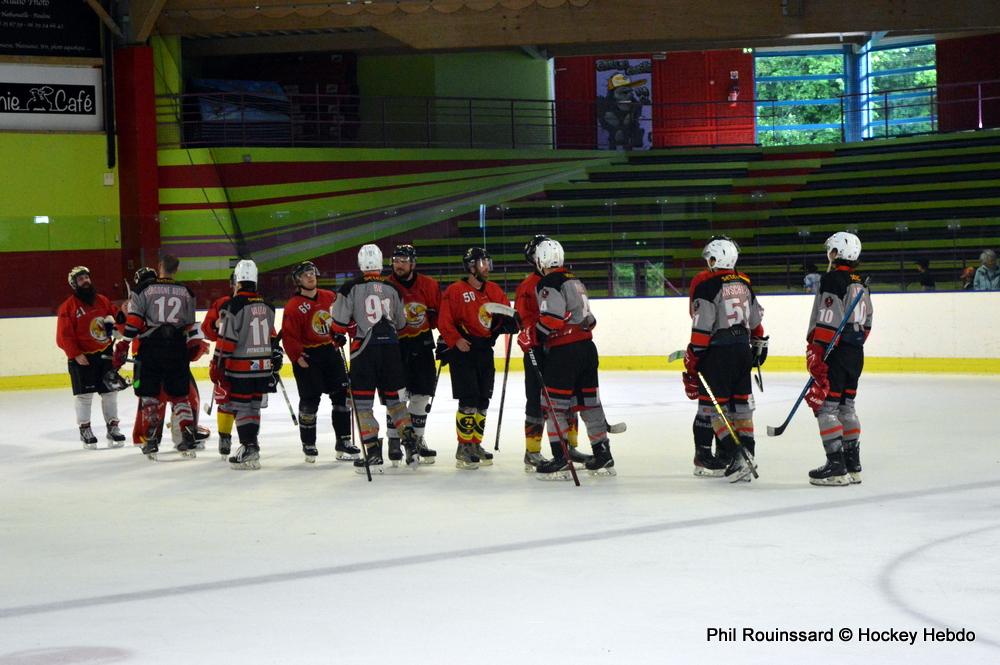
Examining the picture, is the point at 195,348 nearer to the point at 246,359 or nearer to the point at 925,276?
the point at 246,359

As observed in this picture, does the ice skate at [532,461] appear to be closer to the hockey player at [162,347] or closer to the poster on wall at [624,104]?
the hockey player at [162,347]

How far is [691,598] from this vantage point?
4.58 metres

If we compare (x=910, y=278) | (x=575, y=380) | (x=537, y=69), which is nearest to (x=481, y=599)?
(x=575, y=380)

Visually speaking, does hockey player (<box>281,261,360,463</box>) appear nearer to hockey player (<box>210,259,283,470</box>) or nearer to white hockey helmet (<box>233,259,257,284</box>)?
hockey player (<box>210,259,283,470</box>)

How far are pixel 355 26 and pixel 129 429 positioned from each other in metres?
8.42

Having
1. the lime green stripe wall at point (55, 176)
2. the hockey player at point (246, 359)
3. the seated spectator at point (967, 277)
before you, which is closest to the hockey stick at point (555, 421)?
the hockey player at point (246, 359)

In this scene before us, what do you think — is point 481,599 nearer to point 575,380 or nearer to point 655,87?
point 575,380

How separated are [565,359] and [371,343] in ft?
4.13

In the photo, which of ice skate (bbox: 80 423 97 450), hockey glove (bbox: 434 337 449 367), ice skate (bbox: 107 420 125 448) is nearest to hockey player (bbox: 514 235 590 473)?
hockey glove (bbox: 434 337 449 367)

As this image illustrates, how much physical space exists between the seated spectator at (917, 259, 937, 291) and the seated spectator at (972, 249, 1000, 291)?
1.36ft

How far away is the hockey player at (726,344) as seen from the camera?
724 centimetres

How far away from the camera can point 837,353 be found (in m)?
6.95

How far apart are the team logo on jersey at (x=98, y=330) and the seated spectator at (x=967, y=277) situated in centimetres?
856

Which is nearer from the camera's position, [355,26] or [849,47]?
[355,26]
